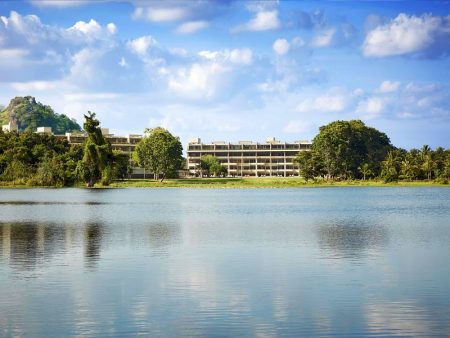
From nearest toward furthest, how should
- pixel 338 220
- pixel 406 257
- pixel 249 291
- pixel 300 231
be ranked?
1. pixel 249 291
2. pixel 406 257
3. pixel 300 231
4. pixel 338 220

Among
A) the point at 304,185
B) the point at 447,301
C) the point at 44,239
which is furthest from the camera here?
the point at 304,185

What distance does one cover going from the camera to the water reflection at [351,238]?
1412 inches

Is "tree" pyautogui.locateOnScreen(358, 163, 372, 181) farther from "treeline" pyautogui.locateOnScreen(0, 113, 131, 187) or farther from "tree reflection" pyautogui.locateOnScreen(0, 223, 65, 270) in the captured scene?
"tree reflection" pyautogui.locateOnScreen(0, 223, 65, 270)

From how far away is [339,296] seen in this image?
23.3 m

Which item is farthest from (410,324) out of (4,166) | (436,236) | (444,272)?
(4,166)

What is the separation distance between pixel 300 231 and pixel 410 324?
29.2 metres

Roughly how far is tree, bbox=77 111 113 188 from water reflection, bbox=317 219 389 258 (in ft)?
331

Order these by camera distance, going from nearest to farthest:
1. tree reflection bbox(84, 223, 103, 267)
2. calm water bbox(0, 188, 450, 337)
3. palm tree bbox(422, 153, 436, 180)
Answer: calm water bbox(0, 188, 450, 337) < tree reflection bbox(84, 223, 103, 267) < palm tree bbox(422, 153, 436, 180)

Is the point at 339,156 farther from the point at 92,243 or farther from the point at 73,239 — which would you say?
the point at 92,243

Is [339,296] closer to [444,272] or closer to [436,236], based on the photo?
[444,272]

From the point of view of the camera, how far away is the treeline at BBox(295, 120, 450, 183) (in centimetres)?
16825

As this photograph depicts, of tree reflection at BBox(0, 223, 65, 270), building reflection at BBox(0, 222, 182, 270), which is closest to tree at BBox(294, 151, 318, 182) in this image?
building reflection at BBox(0, 222, 182, 270)

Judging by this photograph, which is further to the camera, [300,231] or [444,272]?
[300,231]

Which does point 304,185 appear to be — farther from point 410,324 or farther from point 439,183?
point 410,324
